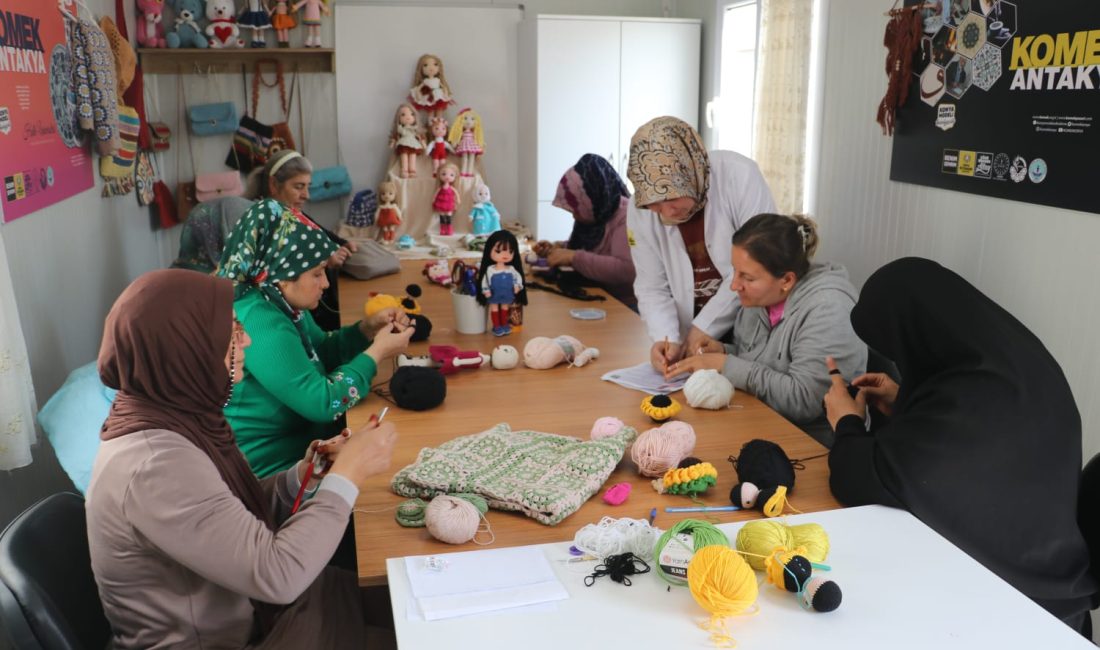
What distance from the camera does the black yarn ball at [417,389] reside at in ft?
6.66

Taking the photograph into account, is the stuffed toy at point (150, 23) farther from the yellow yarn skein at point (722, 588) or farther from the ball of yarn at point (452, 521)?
the yellow yarn skein at point (722, 588)

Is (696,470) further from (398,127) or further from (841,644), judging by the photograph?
(398,127)

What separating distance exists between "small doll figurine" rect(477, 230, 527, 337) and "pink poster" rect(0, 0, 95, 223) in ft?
4.26

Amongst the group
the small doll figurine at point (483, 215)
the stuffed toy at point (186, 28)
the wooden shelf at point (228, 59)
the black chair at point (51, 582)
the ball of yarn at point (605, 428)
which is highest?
the stuffed toy at point (186, 28)

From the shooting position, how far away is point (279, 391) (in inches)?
76.6

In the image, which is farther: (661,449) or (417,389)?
(417,389)

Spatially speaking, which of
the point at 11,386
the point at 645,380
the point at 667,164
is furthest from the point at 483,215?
the point at 11,386

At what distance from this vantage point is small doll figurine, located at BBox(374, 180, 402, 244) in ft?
15.5

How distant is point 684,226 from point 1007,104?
95 cm

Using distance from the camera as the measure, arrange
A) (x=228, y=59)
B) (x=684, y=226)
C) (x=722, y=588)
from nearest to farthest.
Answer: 1. (x=722, y=588)
2. (x=684, y=226)
3. (x=228, y=59)

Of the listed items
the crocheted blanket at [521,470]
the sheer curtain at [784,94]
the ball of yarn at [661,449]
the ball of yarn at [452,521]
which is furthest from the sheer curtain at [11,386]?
the sheer curtain at [784,94]

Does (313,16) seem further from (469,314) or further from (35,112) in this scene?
(469,314)

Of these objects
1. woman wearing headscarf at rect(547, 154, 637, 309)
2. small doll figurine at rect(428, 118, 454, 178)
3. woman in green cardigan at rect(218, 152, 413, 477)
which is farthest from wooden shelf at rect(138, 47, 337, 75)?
woman in green cardigan at rect(218, 152, 413, 477)

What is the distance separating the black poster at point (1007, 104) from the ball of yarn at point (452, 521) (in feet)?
5.73
